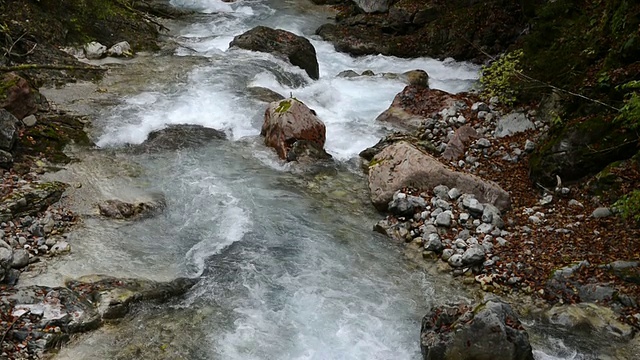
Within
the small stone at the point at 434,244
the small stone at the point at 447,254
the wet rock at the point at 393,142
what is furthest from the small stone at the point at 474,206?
the wet rock at the point at 393,142

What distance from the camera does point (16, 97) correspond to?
35.8ft

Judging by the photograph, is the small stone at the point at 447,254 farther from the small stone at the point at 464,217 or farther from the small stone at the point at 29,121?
the small stone at the point at 29,121

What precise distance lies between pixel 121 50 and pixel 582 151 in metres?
13.1

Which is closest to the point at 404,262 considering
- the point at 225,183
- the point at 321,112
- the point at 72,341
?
the point at 225,183

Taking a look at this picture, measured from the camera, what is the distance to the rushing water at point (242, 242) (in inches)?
278

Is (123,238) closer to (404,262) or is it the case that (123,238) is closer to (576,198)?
(404,262)

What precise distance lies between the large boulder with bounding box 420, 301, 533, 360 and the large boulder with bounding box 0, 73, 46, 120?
355 inches

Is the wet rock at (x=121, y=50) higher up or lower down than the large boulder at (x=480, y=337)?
lower down

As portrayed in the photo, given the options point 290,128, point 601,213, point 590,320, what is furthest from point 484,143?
point 590,320

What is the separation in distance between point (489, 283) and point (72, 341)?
5.76 metres

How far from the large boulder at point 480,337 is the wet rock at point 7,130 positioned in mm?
7909

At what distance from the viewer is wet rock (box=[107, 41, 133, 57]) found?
16406 mm

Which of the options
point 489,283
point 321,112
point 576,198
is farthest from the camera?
point 321,112

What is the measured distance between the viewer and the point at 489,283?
8.20m
